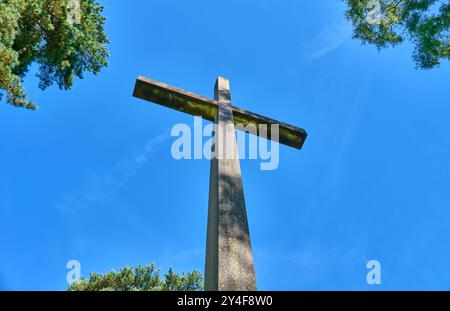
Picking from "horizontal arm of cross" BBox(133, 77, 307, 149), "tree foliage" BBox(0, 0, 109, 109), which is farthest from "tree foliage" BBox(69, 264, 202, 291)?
"horizontal arm of cross" BBox(133, 77, 307, 149)

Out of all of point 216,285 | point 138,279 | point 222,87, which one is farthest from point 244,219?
point 138,279

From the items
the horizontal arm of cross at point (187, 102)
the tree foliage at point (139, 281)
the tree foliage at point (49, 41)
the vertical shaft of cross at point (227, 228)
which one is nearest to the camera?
the vertical shaft of cross at point (227, 228)

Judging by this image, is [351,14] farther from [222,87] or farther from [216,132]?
[216,132]

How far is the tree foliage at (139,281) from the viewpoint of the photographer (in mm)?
15133

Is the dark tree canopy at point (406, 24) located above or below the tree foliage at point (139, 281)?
above

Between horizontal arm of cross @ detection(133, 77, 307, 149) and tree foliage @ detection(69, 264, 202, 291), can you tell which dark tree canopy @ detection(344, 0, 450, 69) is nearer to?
horizontal arm of cross @ detection(133, 77, 307, 149)

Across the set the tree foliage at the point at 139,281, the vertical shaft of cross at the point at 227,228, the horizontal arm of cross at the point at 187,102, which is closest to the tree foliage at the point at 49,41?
the horizontal arm of cross at the point at 187,102

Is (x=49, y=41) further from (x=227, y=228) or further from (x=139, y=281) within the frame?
(x=139, y=281)

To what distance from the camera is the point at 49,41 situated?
888cm

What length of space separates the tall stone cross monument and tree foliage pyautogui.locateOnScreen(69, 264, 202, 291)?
12.5 metres

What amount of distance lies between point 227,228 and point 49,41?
827 centimetres

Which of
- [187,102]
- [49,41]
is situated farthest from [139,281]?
[187,102]

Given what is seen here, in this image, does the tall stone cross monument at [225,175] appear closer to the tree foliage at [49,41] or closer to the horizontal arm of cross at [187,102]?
the horizontal arm of cross at [187,102]
